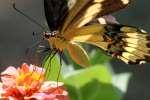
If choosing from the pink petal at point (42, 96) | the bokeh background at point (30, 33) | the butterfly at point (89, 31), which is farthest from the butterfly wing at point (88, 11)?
the bokeh background at point (30, 33)

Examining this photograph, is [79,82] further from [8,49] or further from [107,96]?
[8,49]

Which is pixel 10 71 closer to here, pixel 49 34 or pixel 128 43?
pixel 49 34

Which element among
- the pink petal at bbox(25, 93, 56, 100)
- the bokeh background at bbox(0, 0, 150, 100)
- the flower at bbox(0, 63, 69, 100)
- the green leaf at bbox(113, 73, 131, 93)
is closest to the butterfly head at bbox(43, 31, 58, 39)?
the flower at bbox(0, 63, 69, 100)

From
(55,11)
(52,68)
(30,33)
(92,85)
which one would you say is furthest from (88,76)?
(30,33)

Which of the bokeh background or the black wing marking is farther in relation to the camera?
the bokeh background

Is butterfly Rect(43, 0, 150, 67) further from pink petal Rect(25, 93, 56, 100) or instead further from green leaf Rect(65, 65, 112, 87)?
pink petal Rect(25, 93, 56, 100)
